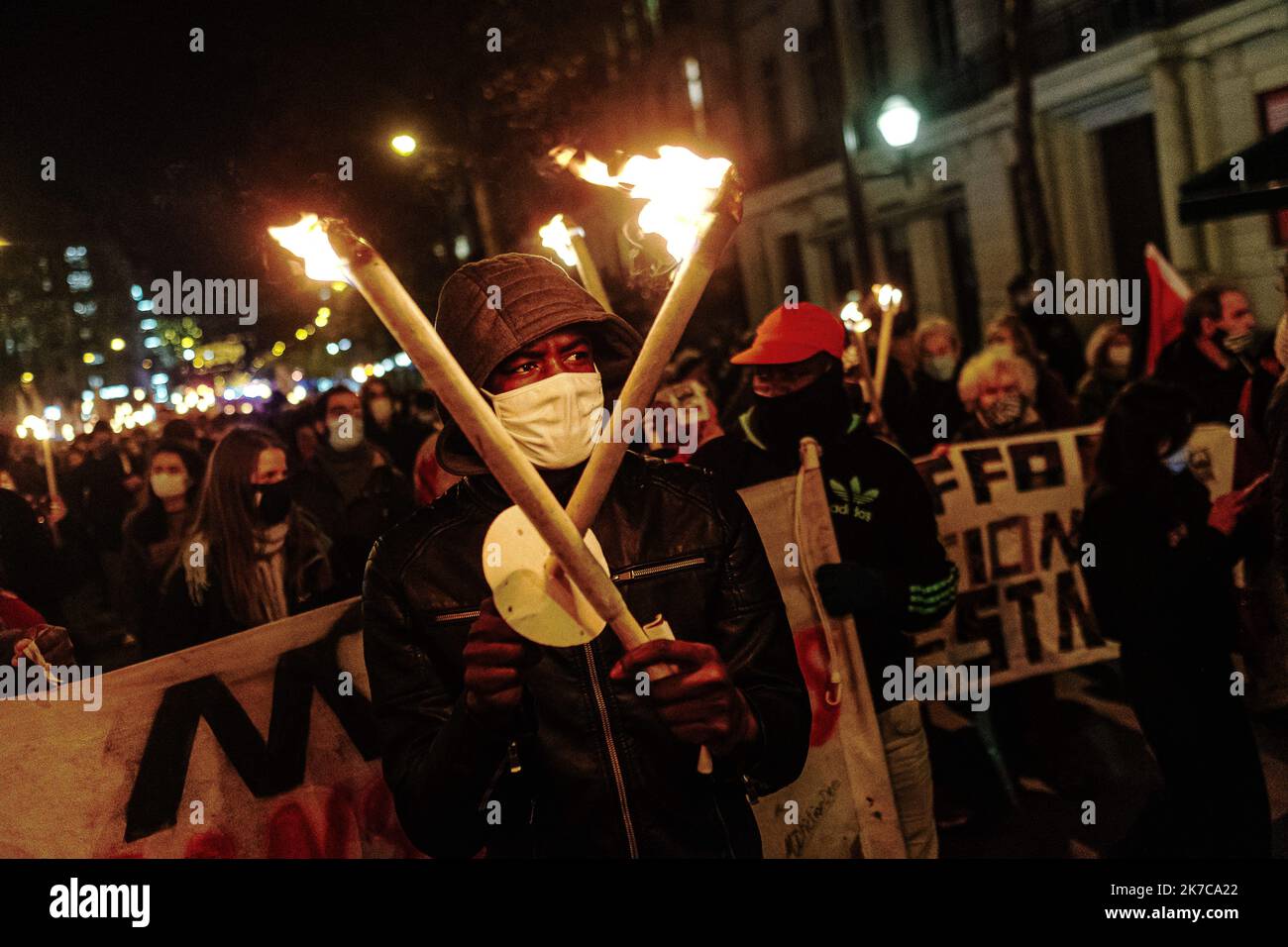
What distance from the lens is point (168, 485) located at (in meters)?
6.12

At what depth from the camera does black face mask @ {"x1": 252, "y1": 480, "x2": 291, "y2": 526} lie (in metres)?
4.86

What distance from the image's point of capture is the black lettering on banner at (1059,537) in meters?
5.61

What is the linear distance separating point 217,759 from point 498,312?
1675 mm

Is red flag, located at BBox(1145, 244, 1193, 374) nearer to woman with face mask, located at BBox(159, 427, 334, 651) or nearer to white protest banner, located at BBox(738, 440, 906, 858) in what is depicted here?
white protest banner, located at BBox(738, 440, 906, 858)

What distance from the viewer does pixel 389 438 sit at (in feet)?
33.3

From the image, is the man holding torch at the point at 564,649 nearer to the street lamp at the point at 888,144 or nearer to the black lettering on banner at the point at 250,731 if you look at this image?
the black lettering on banner at the point at 250,731

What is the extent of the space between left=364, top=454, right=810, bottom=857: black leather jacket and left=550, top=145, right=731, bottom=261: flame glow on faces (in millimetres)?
513

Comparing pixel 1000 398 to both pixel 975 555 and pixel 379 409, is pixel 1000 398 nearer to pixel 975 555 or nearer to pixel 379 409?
pixel 975 555

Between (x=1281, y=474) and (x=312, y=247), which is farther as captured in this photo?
(x=1281, y=474)

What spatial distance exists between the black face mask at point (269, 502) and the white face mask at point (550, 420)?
3.02 meters

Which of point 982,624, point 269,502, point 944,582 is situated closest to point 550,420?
point 944,582

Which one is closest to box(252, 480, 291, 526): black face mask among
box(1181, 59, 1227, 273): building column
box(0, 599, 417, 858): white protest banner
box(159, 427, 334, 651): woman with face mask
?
box(159, 427, 334, 651): woman with face mask
